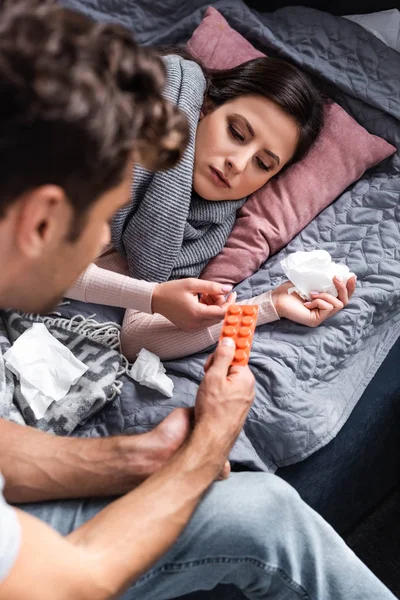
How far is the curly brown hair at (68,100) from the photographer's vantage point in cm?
63

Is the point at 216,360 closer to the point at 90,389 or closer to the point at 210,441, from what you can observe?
the point at 210,441

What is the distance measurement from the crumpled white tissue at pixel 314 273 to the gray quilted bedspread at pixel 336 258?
0.07 m

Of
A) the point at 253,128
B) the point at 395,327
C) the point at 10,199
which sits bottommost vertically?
the point at 395,327

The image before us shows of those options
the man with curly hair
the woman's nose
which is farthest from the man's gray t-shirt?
the woman's nose

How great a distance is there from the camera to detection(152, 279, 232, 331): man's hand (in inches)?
50.6

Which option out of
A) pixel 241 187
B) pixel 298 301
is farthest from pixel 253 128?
pixel 298 301

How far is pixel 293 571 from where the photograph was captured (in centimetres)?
102

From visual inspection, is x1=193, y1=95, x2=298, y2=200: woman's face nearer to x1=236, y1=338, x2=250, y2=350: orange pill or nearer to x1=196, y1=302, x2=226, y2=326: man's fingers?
x1=196, y1=302, x2=226, y2=326: man's fingers

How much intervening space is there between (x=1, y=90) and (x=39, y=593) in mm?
533

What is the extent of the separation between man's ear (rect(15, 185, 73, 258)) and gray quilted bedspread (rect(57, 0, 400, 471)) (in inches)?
23.8

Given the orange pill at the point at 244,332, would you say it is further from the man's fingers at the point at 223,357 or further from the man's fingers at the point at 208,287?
the man's fingers at the point at 208,287

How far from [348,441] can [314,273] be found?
34 centimetres

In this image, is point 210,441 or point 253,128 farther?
point 253,128

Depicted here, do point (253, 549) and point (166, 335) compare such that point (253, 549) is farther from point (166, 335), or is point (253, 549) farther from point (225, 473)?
point (166, 335)
